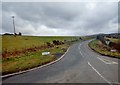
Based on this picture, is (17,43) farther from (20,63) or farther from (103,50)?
(20,63)

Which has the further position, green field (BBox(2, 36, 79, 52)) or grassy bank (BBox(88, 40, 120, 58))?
green field (BBox(2, 36, 79, 52))

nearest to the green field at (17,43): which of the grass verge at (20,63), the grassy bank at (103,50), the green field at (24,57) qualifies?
the green field at (24,57)

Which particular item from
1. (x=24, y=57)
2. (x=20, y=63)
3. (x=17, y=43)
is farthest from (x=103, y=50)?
(x=17, y=43)

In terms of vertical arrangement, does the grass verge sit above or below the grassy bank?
below

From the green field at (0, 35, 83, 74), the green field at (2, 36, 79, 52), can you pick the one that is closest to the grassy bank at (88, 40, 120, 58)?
the green field at (0, 35, 83, 74)

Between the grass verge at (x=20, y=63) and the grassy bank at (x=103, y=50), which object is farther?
the grassy bank at (x=103, y=50)

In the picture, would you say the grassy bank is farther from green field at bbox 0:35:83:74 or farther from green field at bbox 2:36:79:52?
green field at bbox 2:36:79:52

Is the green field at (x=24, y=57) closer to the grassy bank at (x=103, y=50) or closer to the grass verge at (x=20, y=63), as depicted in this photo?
the grass verge at (x=20, y=63)

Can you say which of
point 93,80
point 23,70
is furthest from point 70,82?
point 23,70

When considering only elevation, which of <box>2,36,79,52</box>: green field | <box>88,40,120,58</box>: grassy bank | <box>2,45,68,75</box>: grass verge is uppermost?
<box>2,36,79,52</box>: green field

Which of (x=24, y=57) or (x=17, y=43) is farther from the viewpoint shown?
(x=17, y=43)

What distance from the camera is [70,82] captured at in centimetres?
1258

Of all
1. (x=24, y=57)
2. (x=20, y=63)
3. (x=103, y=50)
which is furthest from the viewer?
(x=103, y=50)

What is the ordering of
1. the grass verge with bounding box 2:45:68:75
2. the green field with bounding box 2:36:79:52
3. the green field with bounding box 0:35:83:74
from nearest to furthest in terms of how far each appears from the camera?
the grass verge with bounding box 2:45:68:75
the green field with bounding box 0:35:83:74
the green field with bounding box 2:36:79:52
